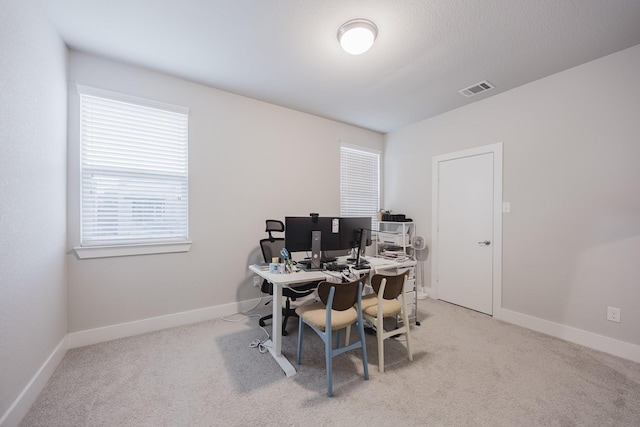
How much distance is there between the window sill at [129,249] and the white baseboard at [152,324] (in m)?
0.73

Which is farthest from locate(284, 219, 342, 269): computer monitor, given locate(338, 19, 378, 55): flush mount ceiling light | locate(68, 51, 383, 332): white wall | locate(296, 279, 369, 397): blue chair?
locate(338, 19, 378, 55): flush mount ceiling light

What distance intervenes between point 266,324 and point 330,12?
313 centimetres

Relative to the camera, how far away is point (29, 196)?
1691mm

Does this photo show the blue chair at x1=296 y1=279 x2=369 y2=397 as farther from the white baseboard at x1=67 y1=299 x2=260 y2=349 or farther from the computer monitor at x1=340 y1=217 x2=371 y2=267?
the white baseboard at x1=67 y1=299 x2=260 y2=349

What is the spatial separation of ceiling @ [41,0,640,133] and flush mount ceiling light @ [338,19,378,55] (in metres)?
0.06

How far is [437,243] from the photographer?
3.91 m

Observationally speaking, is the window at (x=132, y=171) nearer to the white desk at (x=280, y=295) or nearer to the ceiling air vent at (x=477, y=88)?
the white desk at (x=280, y=295)

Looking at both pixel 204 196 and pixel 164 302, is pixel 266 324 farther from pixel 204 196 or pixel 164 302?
pixel 204 196

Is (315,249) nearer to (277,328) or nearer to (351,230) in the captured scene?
(351,230)

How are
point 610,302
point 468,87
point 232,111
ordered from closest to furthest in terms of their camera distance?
point 610,302 < point 468,87 < point 232,111

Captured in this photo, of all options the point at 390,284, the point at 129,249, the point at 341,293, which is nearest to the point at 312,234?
the point at 341,293

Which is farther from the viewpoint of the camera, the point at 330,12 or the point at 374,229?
the point at 374,229

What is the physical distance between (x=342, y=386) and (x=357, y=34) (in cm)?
278

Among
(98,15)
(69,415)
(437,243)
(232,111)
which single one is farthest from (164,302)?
(437,243)
